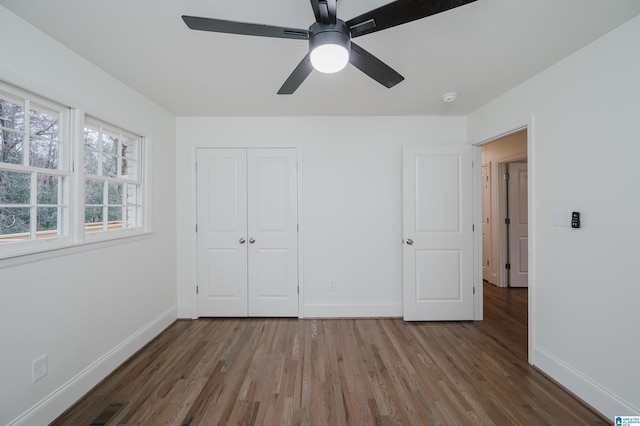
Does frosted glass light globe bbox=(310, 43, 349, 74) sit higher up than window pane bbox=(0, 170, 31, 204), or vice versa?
frosted glass light globe bbox=(310, 43, 349, 74)

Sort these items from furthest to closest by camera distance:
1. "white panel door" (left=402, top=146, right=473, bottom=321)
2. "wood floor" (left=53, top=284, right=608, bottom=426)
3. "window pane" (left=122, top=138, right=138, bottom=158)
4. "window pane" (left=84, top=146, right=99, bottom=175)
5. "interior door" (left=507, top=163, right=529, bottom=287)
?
"interior door" (left=507, top=163, right=529, bottom=287) → "white panel door" (left=402, top=146, right=473, bottom=321) → "window pane" (left=122, top=138, right=138, bottom=158) → "window pane" (left=84, top=146, right=99, bottom=175) → "wood floor" (left=53, top=284, right=608, bottom=426)

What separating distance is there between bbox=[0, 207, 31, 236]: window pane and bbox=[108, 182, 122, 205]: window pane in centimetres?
68

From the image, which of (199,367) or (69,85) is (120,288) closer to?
(199,367)

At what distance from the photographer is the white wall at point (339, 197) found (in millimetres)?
3006

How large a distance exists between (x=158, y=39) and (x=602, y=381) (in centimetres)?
366

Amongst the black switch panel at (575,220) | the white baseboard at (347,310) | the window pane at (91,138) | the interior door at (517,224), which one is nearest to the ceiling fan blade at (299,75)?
the window pane at (91,138)

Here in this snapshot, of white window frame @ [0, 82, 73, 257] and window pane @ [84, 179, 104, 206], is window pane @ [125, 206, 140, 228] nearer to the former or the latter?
window pane @ [84, 179, 104, 206]

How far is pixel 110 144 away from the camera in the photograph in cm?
222

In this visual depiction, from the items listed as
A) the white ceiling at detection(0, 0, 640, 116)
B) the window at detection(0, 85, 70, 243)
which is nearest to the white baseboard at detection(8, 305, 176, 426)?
the window at detection(0, 85, 70, 243)

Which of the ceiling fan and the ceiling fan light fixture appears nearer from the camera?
the ceiling fan

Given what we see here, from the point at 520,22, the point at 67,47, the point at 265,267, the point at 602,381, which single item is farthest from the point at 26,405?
the point at 520,22

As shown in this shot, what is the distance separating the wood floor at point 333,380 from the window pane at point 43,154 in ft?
5.41

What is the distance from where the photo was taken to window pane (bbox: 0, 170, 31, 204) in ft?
4.67

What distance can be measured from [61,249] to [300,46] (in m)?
2.12
